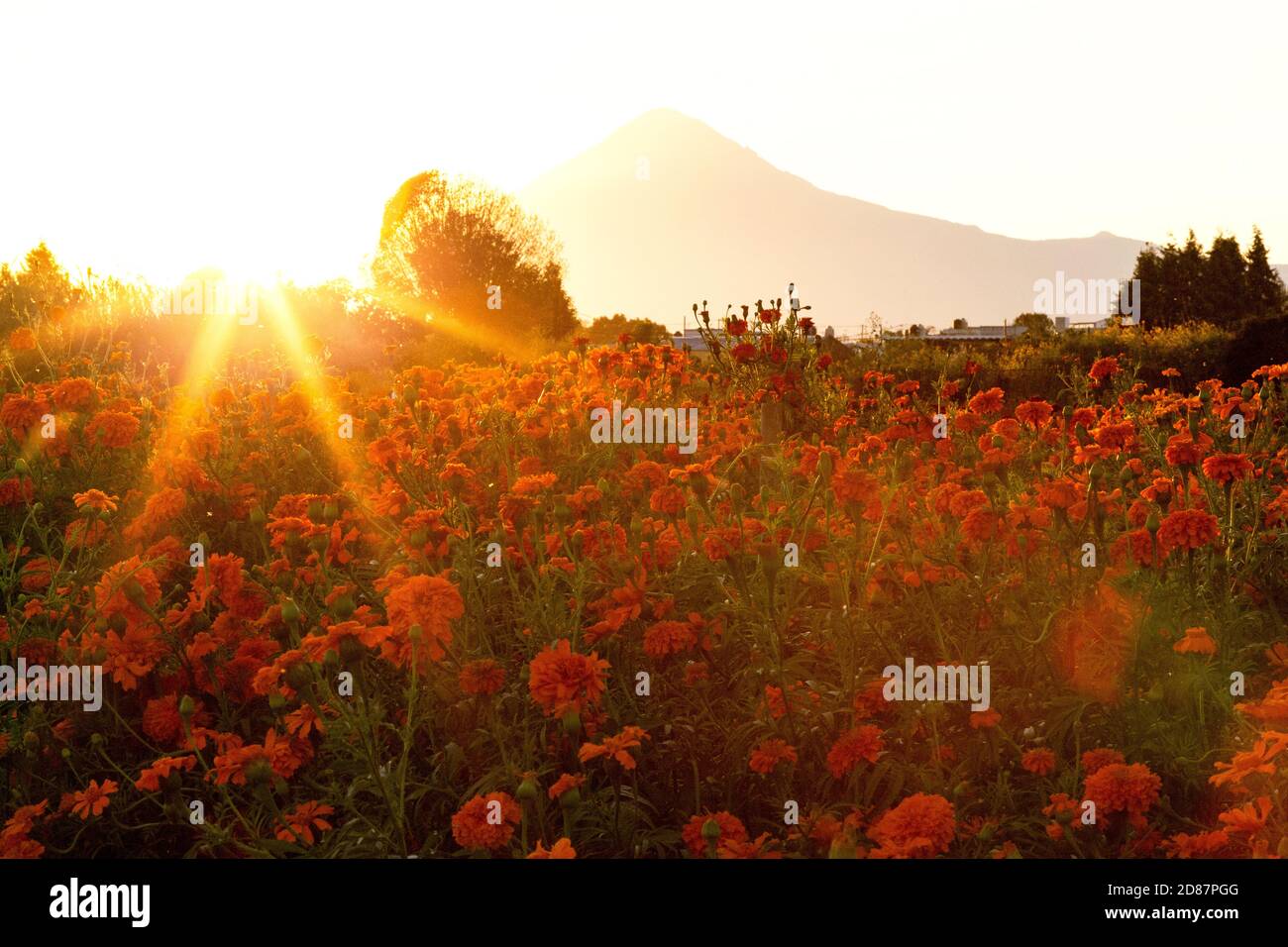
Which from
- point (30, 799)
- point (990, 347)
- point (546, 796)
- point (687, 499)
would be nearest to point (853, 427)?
point (687, 499)

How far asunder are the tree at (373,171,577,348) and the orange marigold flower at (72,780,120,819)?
97.1ft

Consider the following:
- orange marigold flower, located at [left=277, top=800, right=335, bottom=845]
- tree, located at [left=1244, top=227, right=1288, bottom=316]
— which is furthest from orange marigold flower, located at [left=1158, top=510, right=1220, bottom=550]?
tree, located at [left=1244, top=227, right=1288, bottom=316]

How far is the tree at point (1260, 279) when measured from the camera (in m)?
32.3

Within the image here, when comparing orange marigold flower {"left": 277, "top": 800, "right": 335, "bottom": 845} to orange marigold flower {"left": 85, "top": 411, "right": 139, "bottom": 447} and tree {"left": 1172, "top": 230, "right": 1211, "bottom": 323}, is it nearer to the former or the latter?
orange marigold flower {"left": 85, "top": 411, "right": 139, "bottom": 447}

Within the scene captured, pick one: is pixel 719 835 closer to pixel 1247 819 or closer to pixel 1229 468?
pixel 1247 819

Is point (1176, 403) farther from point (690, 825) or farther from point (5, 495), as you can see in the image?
point (5, 495)

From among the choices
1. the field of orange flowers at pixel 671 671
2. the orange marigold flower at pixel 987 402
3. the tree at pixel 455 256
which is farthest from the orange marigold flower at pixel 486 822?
the tree at pixel 455 256

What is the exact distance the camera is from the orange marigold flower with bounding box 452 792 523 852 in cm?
208

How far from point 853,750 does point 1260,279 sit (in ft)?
122

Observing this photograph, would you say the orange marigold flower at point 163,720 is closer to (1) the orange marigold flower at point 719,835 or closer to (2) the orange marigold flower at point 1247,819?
(1) the orange marigold flower at point 719,835

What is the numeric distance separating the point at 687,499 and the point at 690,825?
51.1 inches

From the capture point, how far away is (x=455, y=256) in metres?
A: 32.5
